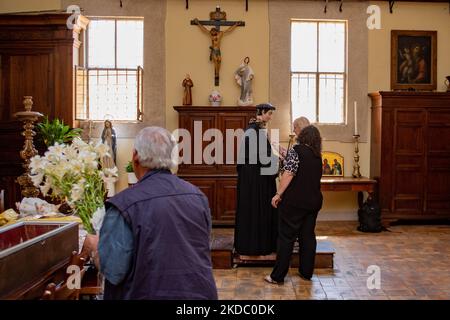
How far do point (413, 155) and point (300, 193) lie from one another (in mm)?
4107

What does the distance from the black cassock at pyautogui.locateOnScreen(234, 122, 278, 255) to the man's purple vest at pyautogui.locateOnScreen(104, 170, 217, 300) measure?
3.28 metres

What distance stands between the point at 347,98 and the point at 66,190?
700 cm

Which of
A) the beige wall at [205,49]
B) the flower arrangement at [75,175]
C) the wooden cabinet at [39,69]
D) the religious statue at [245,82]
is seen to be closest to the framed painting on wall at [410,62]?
the beige wall at [205,49]

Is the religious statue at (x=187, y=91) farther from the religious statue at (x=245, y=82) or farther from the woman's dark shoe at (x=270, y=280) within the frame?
the woman's dark shoe at (x=270, y=280)

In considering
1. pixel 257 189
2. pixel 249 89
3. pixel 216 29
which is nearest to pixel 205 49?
pixel 216 29

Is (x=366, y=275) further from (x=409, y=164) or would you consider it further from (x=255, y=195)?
(x=409, y=164)

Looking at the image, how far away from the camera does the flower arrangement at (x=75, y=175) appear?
2098 mm

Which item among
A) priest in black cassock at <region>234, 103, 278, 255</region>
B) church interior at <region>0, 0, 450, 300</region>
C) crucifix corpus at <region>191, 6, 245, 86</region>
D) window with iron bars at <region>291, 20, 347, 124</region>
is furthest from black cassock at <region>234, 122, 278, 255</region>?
window with iron bars at <region>291, 20, 347, 124</region>

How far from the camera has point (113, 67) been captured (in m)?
8.40

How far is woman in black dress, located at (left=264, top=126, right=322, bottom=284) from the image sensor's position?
4.66 meters

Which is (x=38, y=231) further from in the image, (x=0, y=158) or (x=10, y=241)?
(x=0, y=158)

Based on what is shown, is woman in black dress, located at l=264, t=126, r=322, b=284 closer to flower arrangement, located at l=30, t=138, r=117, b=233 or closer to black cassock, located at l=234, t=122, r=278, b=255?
black cassock, located at l=234, t=122, r=278, b=255

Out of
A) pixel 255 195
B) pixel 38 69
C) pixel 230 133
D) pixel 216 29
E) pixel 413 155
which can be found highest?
pixel 216 29

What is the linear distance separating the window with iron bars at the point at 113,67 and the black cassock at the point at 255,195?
3.50m
